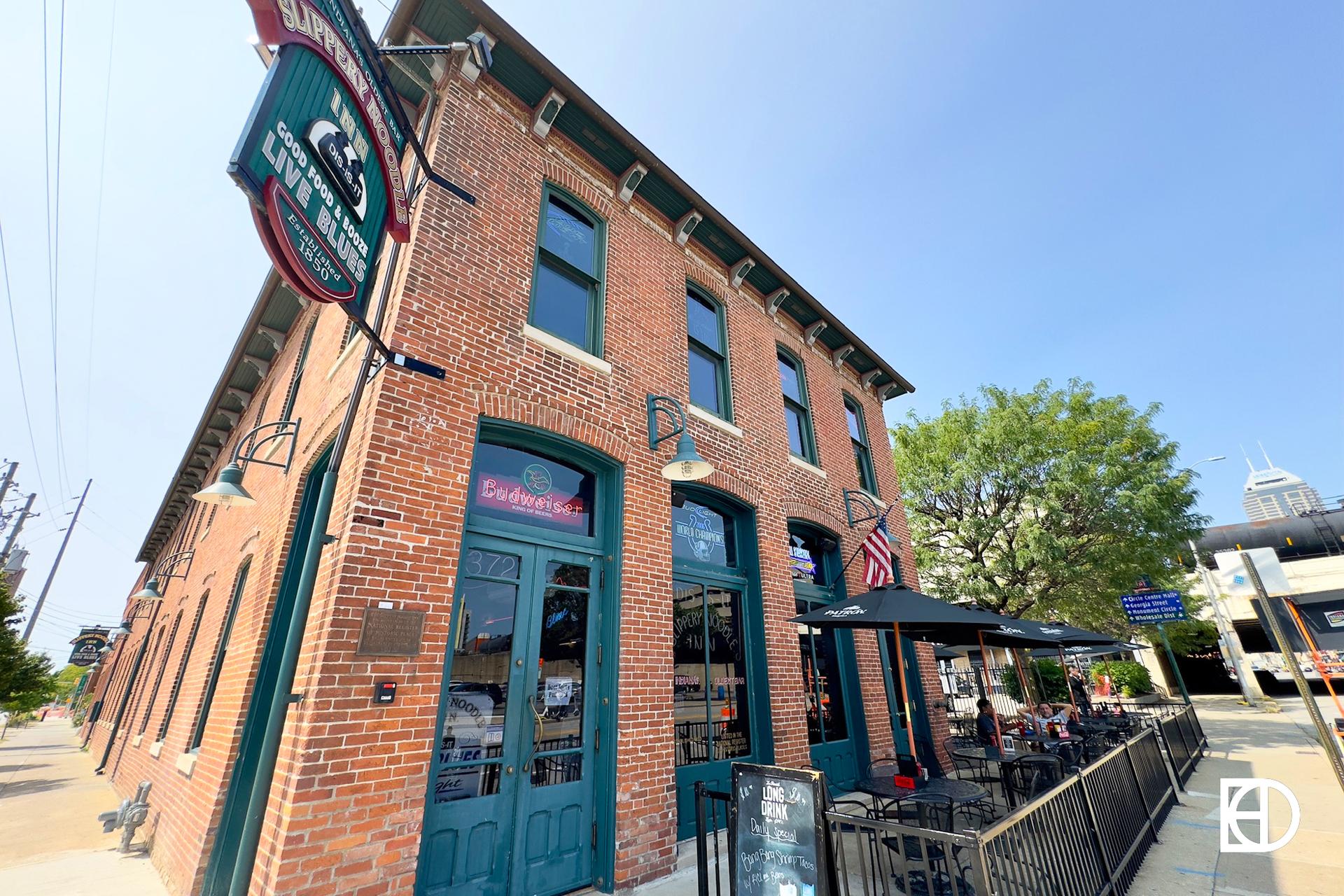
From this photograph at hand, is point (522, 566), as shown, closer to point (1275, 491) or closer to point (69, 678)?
point (69, 678)

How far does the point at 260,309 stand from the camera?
10227 mm

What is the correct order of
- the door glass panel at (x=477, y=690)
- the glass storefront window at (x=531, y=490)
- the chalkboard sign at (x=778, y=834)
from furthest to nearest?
the glass storefront window at (x=531, y=490), the door glass panel at (x=477, y=690), the chalkboard sign at (x=778, y=834)

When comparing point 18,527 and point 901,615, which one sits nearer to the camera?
point 901,615

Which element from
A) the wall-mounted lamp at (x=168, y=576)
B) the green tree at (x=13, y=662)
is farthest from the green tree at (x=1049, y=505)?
the green tree at (x=13, y=662)

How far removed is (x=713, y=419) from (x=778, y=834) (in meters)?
5.08

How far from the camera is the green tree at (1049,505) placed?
14.1m

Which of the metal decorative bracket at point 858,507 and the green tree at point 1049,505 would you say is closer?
the metal decorative bracket at point 858,507

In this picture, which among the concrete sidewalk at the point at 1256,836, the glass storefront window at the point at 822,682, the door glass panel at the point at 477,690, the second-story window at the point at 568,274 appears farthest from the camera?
the glass storefront window at the point at 822,682

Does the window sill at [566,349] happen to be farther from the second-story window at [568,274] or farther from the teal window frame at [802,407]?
the teal window frame at [802,407]

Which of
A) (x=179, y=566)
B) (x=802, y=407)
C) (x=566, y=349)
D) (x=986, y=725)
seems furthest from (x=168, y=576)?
(x=986, y=725)

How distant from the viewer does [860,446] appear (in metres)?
12.1

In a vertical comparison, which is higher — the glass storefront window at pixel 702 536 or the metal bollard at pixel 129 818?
the glass storefront window at pixel 702 536

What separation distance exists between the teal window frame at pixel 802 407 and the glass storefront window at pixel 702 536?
2.41 meters

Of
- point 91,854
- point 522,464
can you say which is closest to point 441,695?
point 522,464
